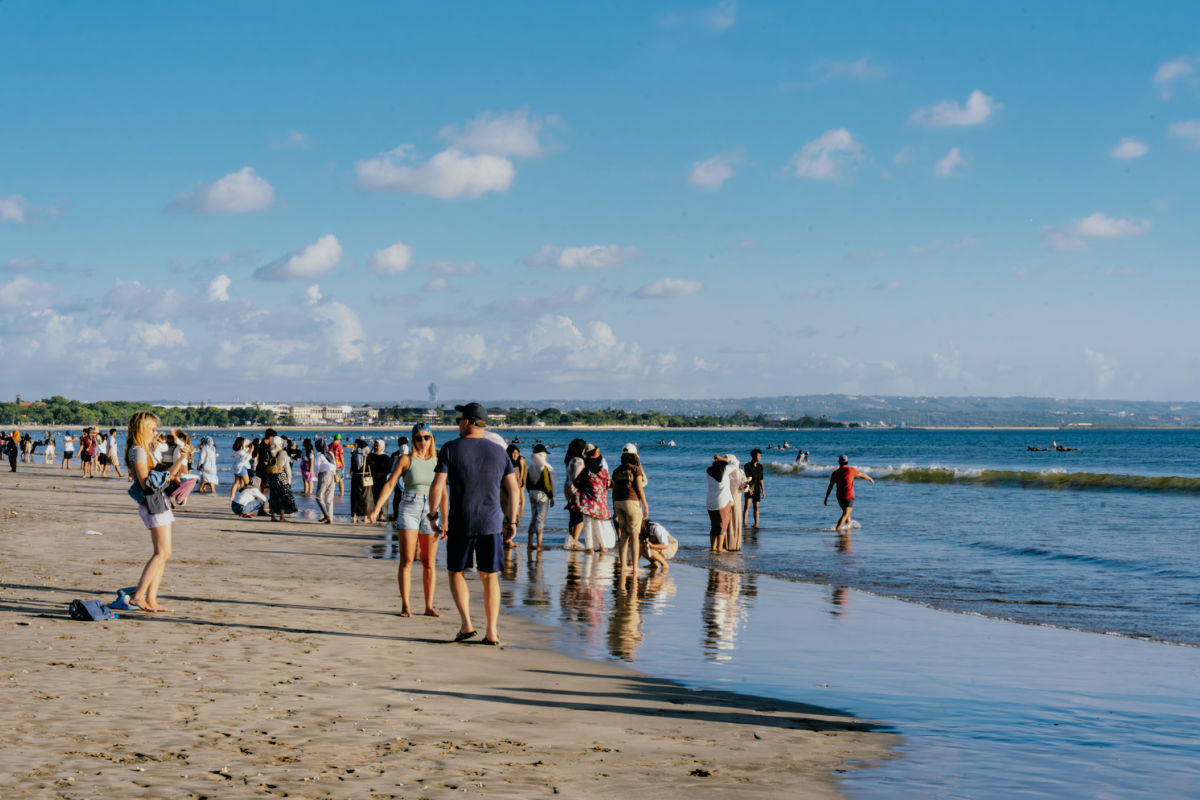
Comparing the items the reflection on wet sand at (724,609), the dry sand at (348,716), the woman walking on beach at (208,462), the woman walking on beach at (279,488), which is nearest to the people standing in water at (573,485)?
the reflection on wet sand at (724,609)

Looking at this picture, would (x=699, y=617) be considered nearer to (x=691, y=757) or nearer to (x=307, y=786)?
(x=691, y=757)

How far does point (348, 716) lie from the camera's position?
20.1ft

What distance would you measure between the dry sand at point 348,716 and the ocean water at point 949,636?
534 mm

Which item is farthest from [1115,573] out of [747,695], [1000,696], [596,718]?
[596,718]

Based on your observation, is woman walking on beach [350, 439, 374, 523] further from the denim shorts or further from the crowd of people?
the denim shorts

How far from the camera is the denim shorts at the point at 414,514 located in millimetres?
9688

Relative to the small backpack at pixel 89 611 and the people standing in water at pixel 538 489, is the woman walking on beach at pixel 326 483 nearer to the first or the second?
the people standing in water at pixel 538 489

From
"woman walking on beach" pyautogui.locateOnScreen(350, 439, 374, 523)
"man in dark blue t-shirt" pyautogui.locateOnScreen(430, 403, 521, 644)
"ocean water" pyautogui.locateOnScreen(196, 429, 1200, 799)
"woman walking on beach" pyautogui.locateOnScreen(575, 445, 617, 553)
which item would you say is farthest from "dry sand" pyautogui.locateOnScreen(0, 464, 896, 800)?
"woman walking on beach" pyautogui.locateOnScreen(350, 439, 374, 523)

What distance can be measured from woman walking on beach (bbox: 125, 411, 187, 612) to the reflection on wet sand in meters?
5.05

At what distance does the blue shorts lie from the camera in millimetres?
8234

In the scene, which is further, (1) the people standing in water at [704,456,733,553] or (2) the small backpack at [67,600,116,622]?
(1) the people standing in water at [704,456,733,553]

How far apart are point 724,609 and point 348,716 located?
6314 millimetres

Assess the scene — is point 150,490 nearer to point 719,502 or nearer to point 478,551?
point 478,551

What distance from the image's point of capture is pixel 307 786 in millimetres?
4762
